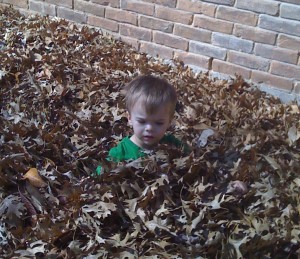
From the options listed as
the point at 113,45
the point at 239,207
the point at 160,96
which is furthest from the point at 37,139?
the point at 113,45

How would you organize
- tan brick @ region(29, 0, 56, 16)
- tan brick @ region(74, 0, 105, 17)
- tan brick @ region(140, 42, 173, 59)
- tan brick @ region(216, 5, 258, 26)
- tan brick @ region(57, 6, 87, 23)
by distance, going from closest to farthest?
tan brick @ region(216, 5, 258, 26) < tan brick @ region(140, 42, 173, 59) < tan brick @ region(74, 0, 105, 17) < tan brick @ region(57, 6, 87, 23) < tan brick @ region(29, 0, 56, 16)

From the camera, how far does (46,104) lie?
140 inches

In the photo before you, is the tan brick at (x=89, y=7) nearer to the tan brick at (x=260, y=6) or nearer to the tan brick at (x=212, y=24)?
the tan brick at (x=212, y=24)

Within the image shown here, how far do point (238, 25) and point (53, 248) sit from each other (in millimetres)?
2597

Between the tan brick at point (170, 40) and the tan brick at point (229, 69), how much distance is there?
341mm

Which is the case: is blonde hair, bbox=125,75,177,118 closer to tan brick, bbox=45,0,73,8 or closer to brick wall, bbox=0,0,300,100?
brick wall, bbox=0,0,300,100

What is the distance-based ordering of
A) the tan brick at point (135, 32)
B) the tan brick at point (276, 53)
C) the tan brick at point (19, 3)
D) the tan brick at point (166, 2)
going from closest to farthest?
the tan brick at point (276, 53) < the tan brick at point (166, 2) < the tan brick at point (135, 32) < the tan brick at point (19, 3)

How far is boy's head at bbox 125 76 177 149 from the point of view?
259 centimetres

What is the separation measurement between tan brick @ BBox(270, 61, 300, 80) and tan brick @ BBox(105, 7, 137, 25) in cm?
147

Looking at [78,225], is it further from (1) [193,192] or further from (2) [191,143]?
(2) [191,143]

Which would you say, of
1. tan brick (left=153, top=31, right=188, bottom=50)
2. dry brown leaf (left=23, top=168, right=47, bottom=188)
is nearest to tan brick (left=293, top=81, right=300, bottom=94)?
tan brick (left=153, top=31, right=188, bottom=50)

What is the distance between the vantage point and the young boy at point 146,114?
2.60 meters

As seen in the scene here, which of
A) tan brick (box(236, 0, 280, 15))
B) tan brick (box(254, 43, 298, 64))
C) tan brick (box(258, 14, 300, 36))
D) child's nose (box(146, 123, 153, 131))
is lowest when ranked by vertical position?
child's nose (box(146, 123, 153, 131))

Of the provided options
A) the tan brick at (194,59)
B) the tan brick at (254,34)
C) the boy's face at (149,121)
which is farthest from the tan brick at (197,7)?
the boy's face at (149,121)
